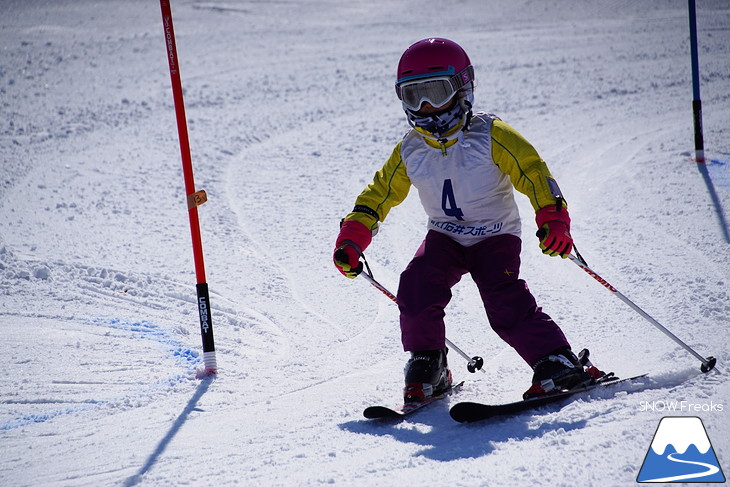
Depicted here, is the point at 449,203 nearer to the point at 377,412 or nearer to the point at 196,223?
the point at 377,412

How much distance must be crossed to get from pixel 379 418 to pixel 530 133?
6.09 m

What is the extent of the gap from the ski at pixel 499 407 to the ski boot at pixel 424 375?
0.30 m

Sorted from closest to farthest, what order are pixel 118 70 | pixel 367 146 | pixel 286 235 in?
pixel 286 235
pixel 367 146
pixel 118 70

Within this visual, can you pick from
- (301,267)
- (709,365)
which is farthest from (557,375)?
(301,267)

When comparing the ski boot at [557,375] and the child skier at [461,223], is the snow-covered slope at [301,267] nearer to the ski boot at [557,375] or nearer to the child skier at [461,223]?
the ski boot at [557,375]

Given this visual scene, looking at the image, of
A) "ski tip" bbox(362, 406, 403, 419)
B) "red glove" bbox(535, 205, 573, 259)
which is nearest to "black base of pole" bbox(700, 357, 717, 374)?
"red glove" bbox(535, 205, 573, 259)

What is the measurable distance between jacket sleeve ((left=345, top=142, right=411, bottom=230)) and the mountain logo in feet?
5.98

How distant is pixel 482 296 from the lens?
365 cm

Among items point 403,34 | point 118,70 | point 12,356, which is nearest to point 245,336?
point 12,356

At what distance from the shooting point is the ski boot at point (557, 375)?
3.32 meters

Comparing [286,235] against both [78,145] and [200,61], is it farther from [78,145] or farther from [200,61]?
[200,61]

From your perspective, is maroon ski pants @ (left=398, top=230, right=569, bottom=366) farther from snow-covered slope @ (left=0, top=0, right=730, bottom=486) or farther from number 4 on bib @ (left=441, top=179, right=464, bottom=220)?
snow-covered slope @ (left=0, top=0, right=730, bottom=486)

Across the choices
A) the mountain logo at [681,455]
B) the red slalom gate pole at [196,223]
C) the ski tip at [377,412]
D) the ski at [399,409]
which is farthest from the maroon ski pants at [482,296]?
the red slalom gate pole at [196,223]

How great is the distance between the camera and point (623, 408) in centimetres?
312
